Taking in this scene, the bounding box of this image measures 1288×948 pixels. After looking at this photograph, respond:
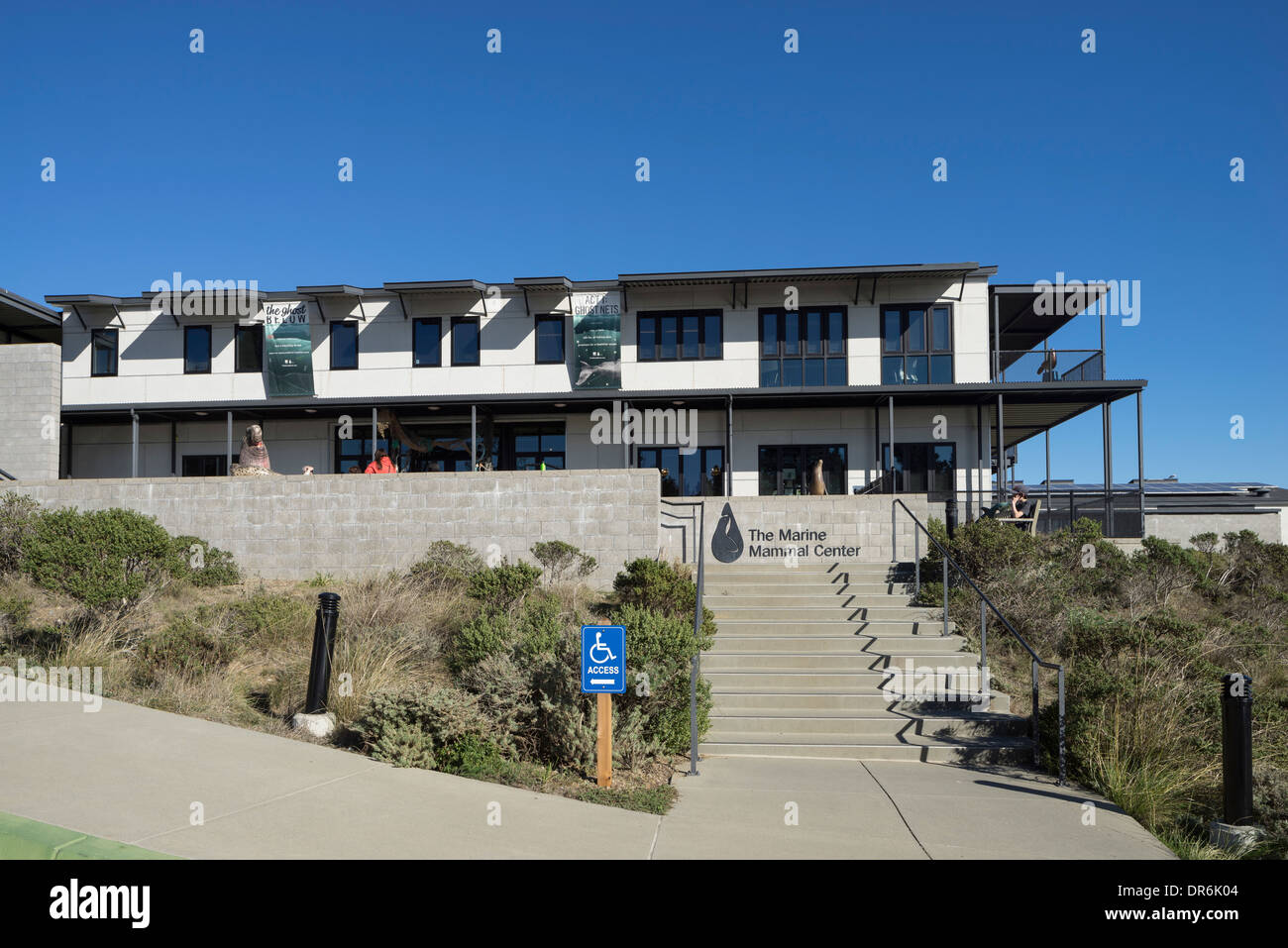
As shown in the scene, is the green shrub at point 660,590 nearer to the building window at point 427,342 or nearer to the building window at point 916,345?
the building window at point 916,345

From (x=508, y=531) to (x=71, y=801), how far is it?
32.3 ft

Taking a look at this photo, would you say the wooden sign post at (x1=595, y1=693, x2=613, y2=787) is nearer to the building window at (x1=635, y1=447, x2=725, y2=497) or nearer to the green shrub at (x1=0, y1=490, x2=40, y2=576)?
the green shrub at (x1=0, y1=490, x2=40, y2=576)

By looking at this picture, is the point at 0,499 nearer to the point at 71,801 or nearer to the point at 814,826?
the point at 71,801

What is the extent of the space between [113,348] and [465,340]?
9.89 m

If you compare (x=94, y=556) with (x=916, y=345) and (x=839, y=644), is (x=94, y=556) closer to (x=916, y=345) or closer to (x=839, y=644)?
(x=839, y=644)

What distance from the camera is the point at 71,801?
552 centimetres

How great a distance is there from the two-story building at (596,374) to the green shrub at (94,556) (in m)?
11.6

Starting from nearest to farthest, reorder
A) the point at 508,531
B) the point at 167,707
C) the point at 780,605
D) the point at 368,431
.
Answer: the point at 167,707 → the point at 780,605 → the point at 508,531 → the point at 368,431

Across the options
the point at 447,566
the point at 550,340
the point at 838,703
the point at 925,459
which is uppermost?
the point at 550,340

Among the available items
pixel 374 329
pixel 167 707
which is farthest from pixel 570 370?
pixel 167 707

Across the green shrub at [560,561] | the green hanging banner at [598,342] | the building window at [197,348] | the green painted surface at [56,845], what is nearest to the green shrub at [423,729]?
the green painted surface at [56,845]

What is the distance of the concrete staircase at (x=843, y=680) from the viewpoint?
30.4 feet

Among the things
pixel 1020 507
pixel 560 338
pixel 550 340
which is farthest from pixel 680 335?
pixel 1020 507

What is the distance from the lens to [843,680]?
35.2 ft
